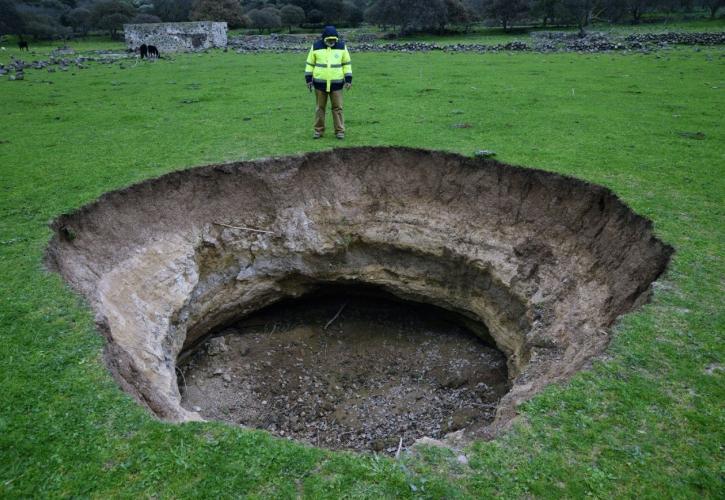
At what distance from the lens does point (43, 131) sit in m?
15.9

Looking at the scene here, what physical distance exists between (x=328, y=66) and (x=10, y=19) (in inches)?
2317

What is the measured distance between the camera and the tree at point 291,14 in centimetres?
6706

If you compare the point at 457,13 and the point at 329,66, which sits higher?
the point at 457,13

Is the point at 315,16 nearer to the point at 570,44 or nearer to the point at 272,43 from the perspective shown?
the point at 272,43

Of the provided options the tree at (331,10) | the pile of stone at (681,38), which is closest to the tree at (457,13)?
the tree at (331,10)

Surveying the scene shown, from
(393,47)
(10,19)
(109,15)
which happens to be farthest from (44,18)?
(393,47)

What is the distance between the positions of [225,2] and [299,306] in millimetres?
62578

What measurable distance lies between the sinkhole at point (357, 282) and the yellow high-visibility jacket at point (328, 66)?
182cm

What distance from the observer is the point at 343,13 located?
68438 millimetres

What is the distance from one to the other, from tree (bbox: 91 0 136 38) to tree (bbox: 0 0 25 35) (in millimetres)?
9441

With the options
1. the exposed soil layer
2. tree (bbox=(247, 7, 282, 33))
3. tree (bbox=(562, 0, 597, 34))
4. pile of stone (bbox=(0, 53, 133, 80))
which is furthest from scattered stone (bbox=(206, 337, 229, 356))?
tree (bbox=(247, 7, 282, 33))

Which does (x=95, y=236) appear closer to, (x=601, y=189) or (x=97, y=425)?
(x=97, y=425)

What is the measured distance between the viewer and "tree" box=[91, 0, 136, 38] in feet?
204

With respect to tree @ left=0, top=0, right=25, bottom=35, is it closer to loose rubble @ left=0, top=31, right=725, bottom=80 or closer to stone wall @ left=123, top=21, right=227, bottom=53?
loose rubble @ left=0, top=31, right=725, bottom=80
